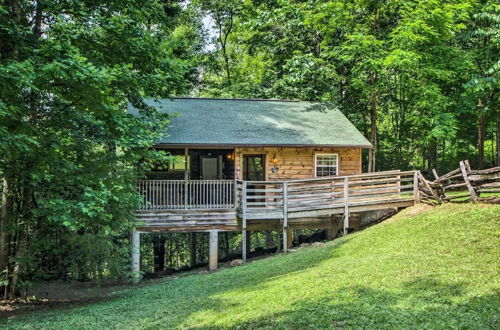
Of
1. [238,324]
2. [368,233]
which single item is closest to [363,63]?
[368,233]

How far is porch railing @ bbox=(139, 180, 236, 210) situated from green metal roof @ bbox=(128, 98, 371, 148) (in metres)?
1.51

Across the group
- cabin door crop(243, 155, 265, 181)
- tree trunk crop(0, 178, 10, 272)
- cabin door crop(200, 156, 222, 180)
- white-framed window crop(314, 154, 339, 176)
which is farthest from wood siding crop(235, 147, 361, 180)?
tree trunk crop(0, 178, 10, 272)

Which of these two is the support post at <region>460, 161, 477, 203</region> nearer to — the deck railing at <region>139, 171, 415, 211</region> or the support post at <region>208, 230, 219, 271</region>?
the deck railing at <region>139, 171, 415, 211</region>

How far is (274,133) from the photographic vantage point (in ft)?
55.1

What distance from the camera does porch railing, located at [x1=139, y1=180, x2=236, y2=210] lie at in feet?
48.7

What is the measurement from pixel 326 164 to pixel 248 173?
402cm

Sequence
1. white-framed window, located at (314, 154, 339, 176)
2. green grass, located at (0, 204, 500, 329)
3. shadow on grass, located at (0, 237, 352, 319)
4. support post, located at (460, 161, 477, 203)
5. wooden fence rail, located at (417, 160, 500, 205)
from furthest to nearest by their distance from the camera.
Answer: white-framed window, located at (314, 154, 339, 176)
support post, located at (460, 161, 477, 203)
wooden fence rail, located at (417, 160, 500, 205)
shadow on grass, located at (0, 237, 352, 319)
green grass, located at (0, 204, 500, 329)

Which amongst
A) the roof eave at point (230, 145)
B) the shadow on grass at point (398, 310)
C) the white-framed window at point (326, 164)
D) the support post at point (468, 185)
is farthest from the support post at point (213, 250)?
the shadow on grass at point (398, 310)

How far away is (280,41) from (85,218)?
18.5 metres

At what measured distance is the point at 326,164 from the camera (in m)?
17.3

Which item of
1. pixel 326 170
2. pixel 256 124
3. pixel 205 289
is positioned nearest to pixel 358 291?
pixel 205 289

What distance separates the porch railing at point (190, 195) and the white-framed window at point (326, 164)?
12.5ft

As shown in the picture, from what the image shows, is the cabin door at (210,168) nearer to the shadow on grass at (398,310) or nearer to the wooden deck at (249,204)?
the wooden deck at (249,204)

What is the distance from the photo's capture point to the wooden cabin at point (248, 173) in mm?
15031
